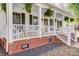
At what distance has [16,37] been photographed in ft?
11.1

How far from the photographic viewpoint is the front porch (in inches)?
129

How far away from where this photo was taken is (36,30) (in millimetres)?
3516

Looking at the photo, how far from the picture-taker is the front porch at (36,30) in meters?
3.29

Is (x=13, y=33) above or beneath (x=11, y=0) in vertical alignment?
beneath

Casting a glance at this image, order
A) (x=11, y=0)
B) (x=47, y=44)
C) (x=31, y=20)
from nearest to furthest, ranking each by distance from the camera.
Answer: (x=11, y=0) → (x=47, y=44) → (x=31, y=20)

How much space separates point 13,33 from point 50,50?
68 centimetres

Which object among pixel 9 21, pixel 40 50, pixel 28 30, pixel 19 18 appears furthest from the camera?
pixel 19 18

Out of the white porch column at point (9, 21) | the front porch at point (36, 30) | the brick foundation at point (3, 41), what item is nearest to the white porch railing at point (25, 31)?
the front porch at point (36, 30)

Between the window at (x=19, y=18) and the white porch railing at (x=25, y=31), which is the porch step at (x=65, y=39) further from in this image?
the window at (x=19, y=18)

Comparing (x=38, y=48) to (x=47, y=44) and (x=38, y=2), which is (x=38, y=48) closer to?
(x=47, y=44)

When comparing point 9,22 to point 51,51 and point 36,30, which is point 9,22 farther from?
point 51,51

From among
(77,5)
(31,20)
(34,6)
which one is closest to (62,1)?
(77,5)

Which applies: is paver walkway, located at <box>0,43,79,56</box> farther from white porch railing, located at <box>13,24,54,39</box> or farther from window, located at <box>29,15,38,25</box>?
window, located at <box>29,15,38,25</box>

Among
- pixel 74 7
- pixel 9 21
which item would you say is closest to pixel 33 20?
pixel 9 21
